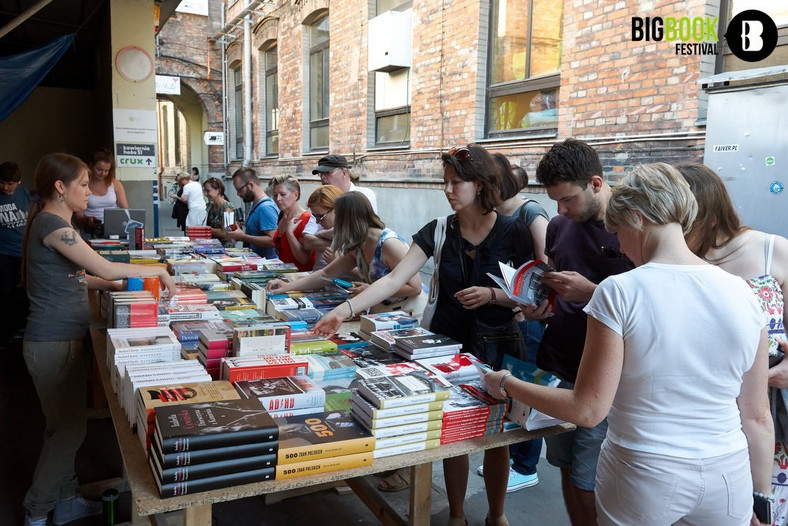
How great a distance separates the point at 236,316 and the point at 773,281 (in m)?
2.22

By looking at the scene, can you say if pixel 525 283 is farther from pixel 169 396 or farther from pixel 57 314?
pixel 57 314

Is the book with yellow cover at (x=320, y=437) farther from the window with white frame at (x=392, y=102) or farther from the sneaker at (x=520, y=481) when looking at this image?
the window with white frame at (x=392, y=102)

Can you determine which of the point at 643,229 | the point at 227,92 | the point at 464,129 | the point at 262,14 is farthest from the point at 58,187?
the point at 227,92

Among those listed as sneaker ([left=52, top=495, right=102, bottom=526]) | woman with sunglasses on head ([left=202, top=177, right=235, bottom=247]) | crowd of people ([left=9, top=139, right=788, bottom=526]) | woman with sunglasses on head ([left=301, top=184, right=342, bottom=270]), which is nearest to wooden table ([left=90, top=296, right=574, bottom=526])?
crowd of people ([left=9, top=139, right=788, bottom=526])

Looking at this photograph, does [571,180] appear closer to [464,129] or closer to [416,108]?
[464,129]

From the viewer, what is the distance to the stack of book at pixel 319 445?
5.43 feet

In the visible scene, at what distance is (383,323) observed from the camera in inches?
110

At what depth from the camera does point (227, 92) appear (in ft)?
60.6

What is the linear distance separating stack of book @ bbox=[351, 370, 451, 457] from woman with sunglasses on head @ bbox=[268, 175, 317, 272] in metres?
3.02

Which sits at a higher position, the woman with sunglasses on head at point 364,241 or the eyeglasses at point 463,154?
the eyeglasses at point 463,154

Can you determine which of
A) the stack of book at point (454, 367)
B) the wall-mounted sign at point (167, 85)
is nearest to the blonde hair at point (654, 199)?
the stack of book at point (454, 367)

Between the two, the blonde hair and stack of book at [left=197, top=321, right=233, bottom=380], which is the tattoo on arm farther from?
the blonde hair

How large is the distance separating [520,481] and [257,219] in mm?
3643

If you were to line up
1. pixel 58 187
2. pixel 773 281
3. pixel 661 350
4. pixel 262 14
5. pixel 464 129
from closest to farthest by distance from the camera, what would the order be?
pixel 661 350, pixel 773 281, pixel 58 187, pixel 464 129, pixel 262 14
